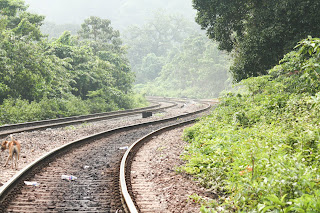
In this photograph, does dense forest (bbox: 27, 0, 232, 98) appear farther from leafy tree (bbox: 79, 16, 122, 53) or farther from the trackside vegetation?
A: the trackside vegetation

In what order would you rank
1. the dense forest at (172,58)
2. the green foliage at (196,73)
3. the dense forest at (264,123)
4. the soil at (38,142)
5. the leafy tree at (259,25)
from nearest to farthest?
the dense forest at (264,123)
the soil at (38,142)
the leafy tree at (259,25)
the green foliage at (196,73)
the dense forest at (172,58)

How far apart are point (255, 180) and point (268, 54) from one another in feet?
41.0

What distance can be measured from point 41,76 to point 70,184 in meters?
18.6

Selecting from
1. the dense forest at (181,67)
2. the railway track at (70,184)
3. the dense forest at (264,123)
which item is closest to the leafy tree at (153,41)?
the dense forest at (181,67)

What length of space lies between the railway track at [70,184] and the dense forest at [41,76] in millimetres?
10131

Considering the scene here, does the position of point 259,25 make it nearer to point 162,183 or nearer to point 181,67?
point 162,183

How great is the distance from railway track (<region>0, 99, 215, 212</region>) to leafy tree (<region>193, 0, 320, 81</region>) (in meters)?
9.45

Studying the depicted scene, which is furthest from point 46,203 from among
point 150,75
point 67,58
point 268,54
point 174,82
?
point 150,75

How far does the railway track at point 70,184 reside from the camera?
5.59m

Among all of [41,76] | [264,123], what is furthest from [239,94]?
[41,76]

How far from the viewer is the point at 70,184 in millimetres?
6926

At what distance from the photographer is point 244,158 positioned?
6.36m

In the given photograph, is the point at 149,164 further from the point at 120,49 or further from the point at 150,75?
the point at 150,75

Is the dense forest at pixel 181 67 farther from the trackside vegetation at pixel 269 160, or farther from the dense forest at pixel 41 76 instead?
the trackside vegetation at pixel 269 160
